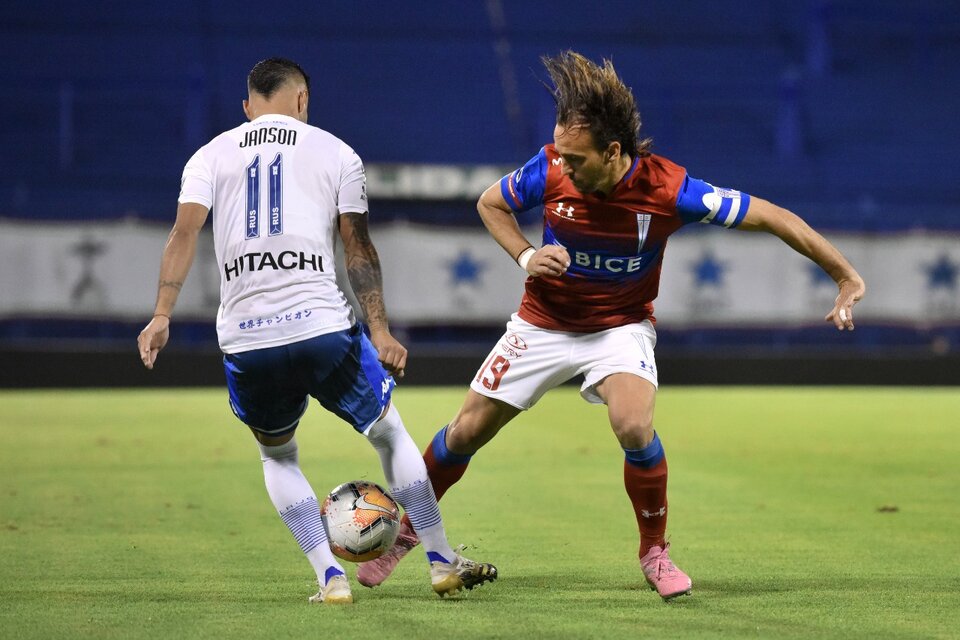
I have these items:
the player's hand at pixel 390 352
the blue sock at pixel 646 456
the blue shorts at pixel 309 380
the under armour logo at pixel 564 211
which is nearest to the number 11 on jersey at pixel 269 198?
the blue shorts at pixel 309 380

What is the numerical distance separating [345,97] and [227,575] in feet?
62.4

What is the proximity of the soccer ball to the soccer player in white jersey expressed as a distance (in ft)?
0.55

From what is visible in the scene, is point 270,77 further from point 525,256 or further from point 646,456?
point 646,456

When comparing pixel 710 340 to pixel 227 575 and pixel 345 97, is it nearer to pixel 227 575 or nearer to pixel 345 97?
pixel 345 97

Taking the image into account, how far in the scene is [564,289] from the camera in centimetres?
596

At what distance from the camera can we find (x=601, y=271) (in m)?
5.89

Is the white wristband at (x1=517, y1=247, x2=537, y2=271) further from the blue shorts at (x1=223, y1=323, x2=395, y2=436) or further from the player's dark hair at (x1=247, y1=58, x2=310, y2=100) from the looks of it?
the player's dark hair at (x1=247, y1=58, x2=310, y2=100)

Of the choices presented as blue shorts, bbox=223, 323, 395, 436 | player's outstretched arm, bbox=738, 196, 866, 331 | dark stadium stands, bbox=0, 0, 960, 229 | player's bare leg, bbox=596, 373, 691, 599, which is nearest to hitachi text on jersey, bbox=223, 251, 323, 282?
blue shorts, bbox=223, 323, 395, 436

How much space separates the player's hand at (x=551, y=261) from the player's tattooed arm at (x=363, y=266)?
23.8 inches

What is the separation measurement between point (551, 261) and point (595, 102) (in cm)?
64

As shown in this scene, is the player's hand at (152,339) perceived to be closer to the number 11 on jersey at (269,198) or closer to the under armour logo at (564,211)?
the number 11 on jersey at (269,198)

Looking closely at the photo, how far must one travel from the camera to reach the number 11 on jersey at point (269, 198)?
5.18 meters

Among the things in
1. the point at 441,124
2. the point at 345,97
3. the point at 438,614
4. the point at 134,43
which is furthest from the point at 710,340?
the point at 438,614

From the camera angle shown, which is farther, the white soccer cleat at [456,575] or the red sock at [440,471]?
the red sock at [440,471]
